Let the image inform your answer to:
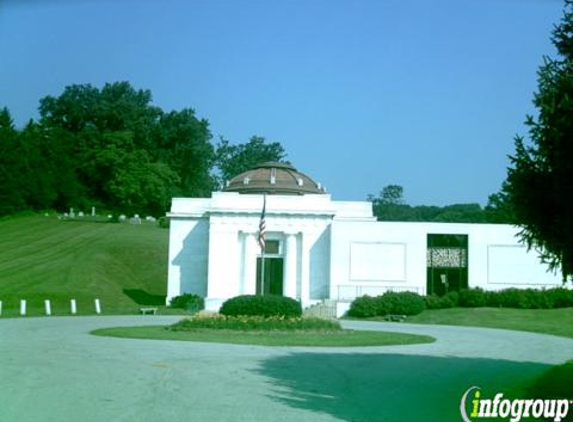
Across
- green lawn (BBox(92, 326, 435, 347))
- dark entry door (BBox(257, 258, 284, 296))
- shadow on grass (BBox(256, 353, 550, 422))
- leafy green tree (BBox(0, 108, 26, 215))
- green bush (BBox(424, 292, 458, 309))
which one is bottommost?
green lawn (BBox(92, 326, 435, 347))

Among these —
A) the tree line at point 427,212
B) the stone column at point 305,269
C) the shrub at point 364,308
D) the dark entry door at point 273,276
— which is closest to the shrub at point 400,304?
the shrub at point 364,308

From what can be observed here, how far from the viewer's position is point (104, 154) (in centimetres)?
9562

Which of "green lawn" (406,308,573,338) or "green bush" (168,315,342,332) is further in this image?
"green lawn" (406,308,573,338)

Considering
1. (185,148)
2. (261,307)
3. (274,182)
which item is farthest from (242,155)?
(261,307)

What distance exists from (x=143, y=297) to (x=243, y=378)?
4382 centimetres

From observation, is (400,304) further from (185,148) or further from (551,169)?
(185,148)

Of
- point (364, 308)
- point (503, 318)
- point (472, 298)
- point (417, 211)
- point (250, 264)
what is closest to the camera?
point (503, 318)

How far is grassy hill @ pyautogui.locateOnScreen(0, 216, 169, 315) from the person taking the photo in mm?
50312

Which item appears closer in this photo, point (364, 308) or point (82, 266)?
point (364, 308)

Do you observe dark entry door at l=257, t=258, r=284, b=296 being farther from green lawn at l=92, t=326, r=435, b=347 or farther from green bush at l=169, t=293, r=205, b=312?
green lawn at l=92, t=326, r=435, b=347

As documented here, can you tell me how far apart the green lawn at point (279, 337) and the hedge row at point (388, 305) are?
1553cm

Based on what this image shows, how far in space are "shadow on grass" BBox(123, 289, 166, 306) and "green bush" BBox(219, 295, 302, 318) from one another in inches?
1011

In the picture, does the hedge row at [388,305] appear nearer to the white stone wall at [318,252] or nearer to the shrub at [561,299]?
the white stone wall at [318,252]

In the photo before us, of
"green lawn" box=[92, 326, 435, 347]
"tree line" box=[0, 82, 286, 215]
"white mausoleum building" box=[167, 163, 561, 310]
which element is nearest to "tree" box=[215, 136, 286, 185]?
"tree line" box=[0, 82, 286, 215]
